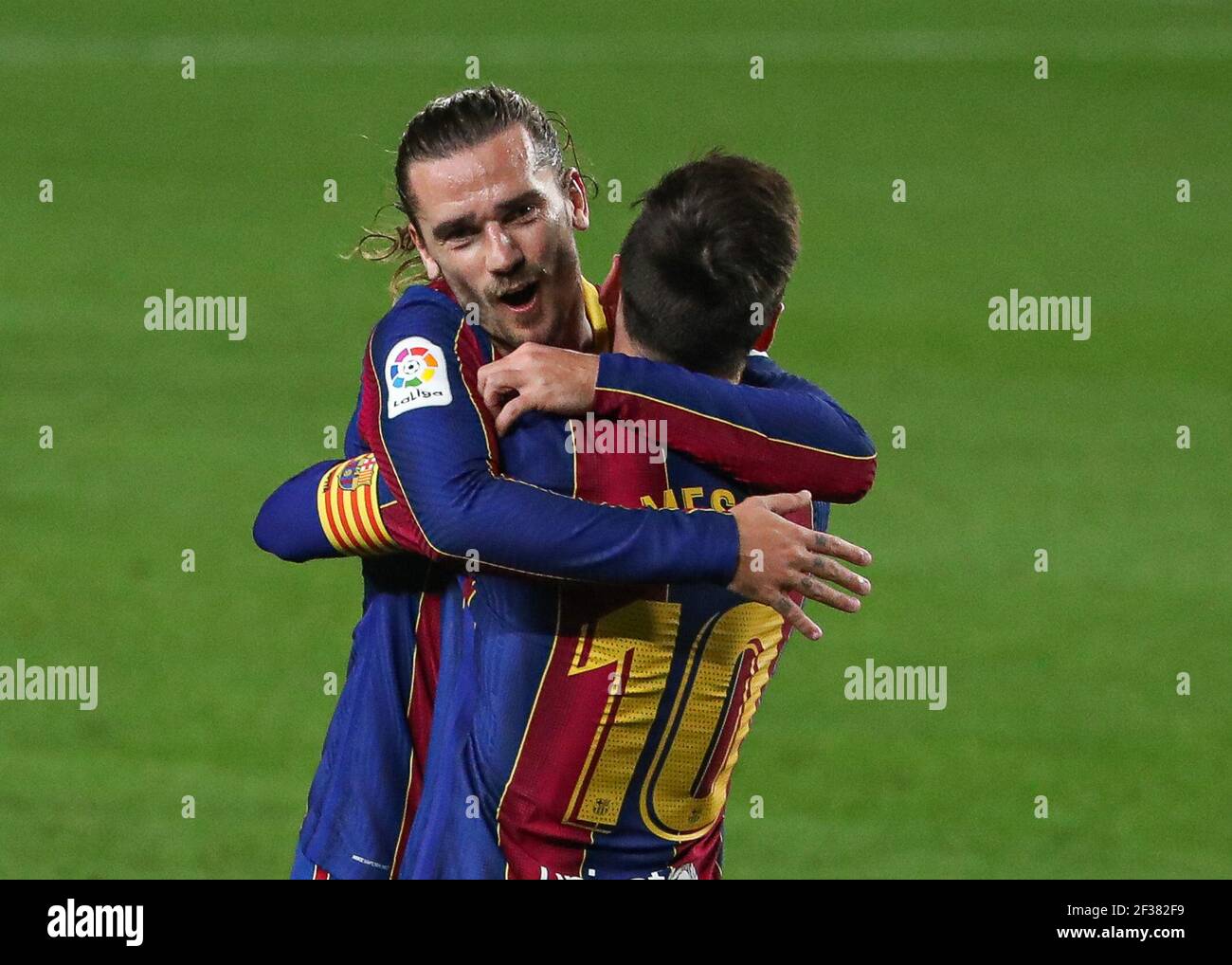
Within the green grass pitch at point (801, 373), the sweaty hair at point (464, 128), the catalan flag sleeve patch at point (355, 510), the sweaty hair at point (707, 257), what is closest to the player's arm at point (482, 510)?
the catalan flag sleeve patch at point (355, 510)

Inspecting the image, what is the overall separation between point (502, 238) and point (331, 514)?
0.52m

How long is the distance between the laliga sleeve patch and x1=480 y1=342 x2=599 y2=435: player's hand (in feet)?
0.21

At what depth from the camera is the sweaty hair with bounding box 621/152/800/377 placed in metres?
3.04

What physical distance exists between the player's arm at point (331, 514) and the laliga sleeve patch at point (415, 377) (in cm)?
19

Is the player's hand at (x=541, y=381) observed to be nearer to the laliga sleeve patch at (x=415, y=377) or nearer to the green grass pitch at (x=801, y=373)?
the laliga sleeve patch at (x=415, y=377)

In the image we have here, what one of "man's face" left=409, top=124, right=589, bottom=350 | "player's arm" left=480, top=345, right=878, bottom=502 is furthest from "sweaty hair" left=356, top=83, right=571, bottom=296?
"player's arm" left=480, top=345, right=878, bottom=502

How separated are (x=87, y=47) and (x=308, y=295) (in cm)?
729

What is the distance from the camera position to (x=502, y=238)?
334 cm

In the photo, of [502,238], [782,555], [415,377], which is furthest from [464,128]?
[782,555]

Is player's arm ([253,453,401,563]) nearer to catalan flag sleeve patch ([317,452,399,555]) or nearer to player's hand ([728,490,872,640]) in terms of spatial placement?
catalan flag sleeve patch ([317,452,399,555])

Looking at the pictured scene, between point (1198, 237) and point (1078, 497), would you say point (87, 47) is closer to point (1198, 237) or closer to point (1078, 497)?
point (1198, 237)

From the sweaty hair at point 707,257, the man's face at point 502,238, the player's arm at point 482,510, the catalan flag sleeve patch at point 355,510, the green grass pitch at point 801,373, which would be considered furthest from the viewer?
the green grass pitch at point 801,373

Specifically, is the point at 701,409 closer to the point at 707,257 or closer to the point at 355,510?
the point at 707,257

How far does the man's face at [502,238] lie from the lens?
3.34 metres
